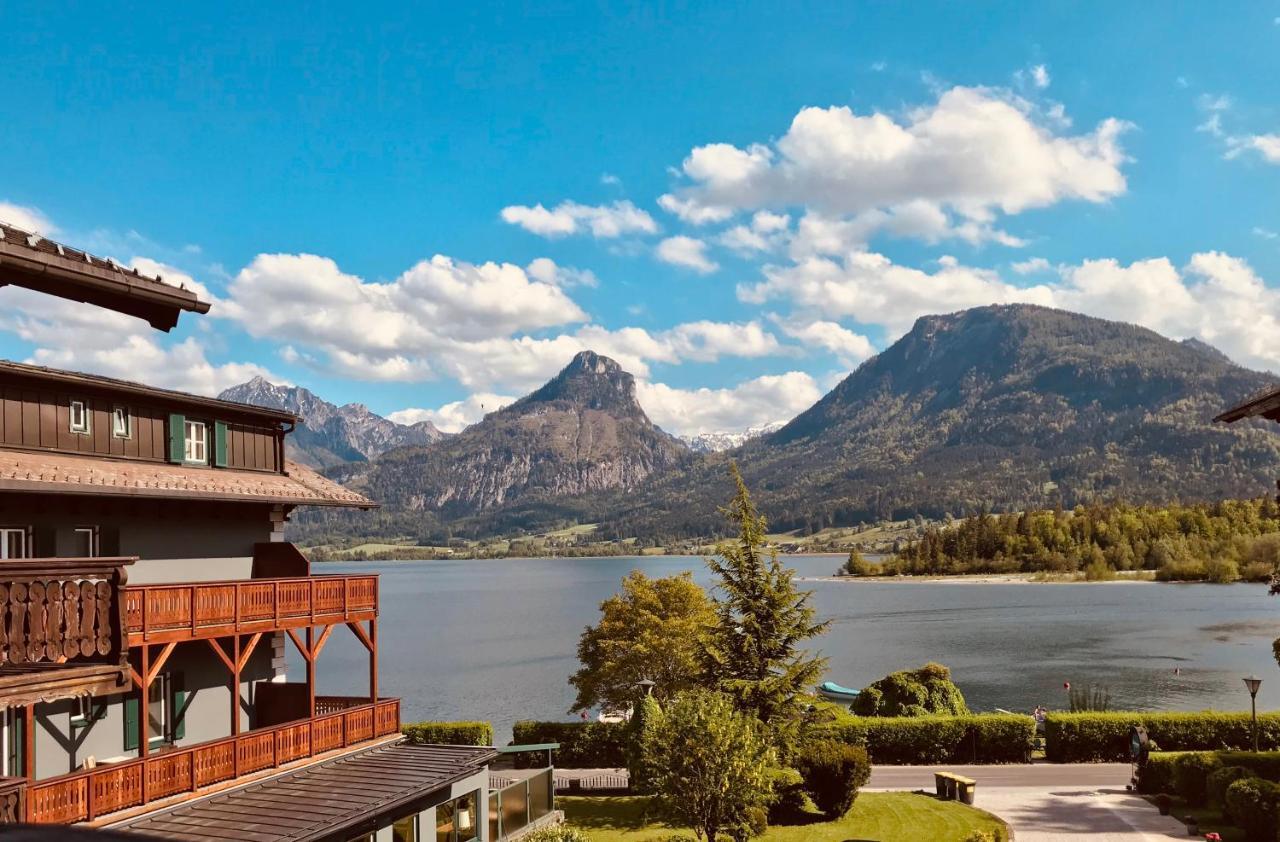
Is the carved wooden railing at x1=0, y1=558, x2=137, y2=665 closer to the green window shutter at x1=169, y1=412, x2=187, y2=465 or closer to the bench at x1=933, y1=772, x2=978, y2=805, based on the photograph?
the green window shutter at x1=169, y1=412, x2=187, y2=465

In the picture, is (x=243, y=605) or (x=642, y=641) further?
(x=642, y=641)

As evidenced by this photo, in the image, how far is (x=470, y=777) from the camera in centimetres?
2823

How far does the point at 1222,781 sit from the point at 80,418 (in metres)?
36.1

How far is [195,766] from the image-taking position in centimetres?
2186

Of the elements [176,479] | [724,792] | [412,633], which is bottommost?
[412,633]

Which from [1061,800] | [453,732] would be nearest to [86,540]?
[453,732]

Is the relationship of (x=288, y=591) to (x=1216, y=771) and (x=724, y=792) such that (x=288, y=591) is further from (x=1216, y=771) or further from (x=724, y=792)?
(x=1216, y=771)

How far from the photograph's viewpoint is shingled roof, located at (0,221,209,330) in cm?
459

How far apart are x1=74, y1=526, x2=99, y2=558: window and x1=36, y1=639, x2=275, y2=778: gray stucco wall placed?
3.44 meters

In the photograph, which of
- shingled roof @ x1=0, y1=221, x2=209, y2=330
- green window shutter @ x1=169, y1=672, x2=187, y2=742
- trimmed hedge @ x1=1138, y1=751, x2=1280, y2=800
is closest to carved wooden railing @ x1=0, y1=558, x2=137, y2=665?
shingled roof @ x1=0, y1=221, x2=209, y2=330

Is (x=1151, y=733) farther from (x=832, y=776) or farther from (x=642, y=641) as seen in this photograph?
(x=642, y=641)

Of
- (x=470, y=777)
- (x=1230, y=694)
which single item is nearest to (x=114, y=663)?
(x=470, y=777)

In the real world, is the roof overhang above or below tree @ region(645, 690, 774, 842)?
above

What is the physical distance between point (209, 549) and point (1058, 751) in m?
37.6
